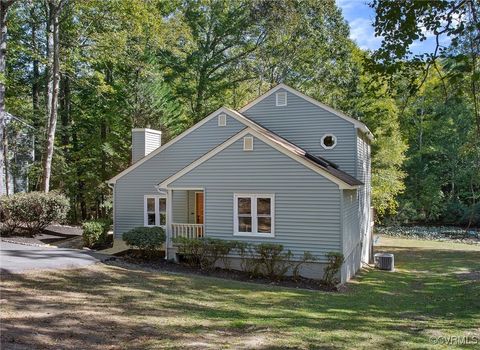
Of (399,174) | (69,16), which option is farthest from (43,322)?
(399,174)

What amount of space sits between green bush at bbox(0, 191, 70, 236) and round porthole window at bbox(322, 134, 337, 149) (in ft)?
36.0

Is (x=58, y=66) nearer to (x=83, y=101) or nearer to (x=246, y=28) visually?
(x=83, y=101)

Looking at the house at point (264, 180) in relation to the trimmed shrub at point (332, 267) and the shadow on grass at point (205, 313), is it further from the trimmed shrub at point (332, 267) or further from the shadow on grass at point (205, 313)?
the shadow on grass at point (205, 313)

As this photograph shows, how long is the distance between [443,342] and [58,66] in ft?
67.4

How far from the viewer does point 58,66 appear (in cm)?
2186

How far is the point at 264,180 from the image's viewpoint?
15.2 metres

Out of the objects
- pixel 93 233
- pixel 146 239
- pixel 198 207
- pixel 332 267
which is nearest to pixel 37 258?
pixel 146 239

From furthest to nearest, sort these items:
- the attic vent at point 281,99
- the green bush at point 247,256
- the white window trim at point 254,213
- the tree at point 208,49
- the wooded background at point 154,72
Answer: the tree at point 208,49, the wooded background at point 154,72, the attic vent at point 281,99, the white window trim at point 254,213, the green bush at point 247,256

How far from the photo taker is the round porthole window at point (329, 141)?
1788 cm

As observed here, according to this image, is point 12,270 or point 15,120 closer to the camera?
point 12,270

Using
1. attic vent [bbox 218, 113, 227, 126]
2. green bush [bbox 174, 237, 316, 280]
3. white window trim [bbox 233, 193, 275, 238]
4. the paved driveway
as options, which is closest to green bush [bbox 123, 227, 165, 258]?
green bush [bbox 174, 237, 316, 280]

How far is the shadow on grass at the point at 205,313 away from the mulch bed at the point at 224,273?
2.84 ft

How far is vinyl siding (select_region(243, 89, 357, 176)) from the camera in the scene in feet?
58.1

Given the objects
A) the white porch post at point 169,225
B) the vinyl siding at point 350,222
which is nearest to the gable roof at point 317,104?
the vinyl siding at point 350,222
